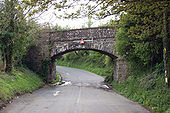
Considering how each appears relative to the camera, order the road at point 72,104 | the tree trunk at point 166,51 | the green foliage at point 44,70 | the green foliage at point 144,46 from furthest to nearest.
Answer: the green foliage at point 44,70 → the green foliage at point 144,46 → the tree trunk at point 166,51 → the road at point 72,104

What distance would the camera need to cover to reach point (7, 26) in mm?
13406

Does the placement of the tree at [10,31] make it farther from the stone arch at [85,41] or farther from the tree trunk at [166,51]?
the tree trunk at [166,51]

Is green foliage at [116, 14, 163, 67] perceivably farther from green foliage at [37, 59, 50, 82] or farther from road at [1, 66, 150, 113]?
green foliage at [37, 59, 50, 82]

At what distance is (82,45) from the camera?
19.8 metres

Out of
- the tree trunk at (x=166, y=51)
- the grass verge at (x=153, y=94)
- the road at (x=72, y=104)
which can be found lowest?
the road at (x=72, y=104)

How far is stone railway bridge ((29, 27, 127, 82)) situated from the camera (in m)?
18.9

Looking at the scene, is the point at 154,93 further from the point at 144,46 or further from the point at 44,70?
the point at 44,70

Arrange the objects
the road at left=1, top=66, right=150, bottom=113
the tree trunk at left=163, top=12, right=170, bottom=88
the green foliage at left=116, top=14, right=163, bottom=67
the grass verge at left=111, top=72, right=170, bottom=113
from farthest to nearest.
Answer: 1. the green foliage at left=116, top=14, right=163, bottom=67
2. the tree trunk at left=163, top=12, right=170, bottom=88
3. the grass verge at left=111, top=72, right=170, bottom=113
4. the road at left=1, top=66, right=150, bottom=113

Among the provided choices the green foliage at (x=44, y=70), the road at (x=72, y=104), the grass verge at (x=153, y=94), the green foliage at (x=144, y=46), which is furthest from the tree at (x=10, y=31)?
the grass verge at (x=153, y=94)

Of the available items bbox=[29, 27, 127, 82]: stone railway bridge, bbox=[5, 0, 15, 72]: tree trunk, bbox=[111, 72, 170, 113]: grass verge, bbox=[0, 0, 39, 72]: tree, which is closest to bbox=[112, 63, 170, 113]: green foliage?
bbox=[111, 72, 170, 113]: grass verge

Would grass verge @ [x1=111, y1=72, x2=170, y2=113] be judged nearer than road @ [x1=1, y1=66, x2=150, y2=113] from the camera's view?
No

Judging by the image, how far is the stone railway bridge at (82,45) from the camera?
18.9 m

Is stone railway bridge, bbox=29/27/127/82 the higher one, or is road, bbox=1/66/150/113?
stone railway bridge, bbox=29/27/127/82

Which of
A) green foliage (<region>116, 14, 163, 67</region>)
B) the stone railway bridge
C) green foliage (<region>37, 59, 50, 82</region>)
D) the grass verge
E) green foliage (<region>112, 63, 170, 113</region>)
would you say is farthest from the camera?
green foliage (<region>37, 59, 50, 82</region>)
